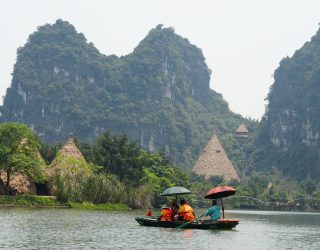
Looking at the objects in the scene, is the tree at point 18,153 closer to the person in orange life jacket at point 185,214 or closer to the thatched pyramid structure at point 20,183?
the thatched pyramid structure at point 20,183

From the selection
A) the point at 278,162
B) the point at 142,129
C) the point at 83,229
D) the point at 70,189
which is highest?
the point at 142,129

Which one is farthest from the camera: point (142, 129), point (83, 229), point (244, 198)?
point (142, 129)

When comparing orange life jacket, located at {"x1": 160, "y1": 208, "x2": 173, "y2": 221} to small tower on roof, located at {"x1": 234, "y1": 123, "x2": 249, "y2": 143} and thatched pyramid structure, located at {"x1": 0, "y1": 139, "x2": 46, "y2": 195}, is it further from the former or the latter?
small tower on roof, located at {"x1": 234, "y1": 123, "x2": 249, "y2": 143}

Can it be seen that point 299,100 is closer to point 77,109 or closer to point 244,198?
point 77,109

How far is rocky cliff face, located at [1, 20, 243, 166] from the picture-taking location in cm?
14512

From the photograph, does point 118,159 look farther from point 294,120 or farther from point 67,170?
point 294,120

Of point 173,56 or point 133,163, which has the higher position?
point 173,56

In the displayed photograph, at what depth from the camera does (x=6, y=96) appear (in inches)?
6083

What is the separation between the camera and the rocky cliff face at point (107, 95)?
145m

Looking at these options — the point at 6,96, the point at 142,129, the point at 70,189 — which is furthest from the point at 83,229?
the point at 6,96

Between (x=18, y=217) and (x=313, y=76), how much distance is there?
10742 cm

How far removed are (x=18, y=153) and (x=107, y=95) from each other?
109m

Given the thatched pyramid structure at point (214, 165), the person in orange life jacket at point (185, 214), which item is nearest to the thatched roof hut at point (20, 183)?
the person in orange life jacket at point (185, 214)

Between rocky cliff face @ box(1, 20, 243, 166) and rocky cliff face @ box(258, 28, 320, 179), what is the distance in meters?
17.5
